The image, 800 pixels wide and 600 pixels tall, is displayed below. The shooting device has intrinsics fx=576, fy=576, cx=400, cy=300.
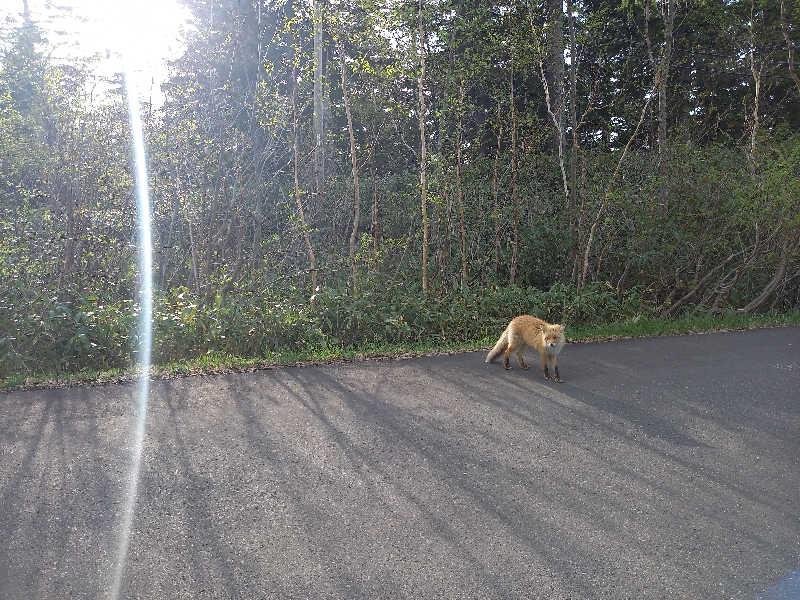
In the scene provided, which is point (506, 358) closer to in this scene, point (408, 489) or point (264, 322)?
point (264, 322)

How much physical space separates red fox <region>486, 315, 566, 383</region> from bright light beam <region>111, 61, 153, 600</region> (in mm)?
3904

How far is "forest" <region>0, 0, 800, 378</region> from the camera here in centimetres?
764

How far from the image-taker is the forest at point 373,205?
764cm

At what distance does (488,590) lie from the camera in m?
2.67

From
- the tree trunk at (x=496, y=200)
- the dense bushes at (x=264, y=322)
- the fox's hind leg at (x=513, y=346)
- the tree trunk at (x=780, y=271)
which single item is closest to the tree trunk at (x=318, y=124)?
the dense bushes at (x=264, y=322)

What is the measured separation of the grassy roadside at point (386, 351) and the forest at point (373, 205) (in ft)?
0.89

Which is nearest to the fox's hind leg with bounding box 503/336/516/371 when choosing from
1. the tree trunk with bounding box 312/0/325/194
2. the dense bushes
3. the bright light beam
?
the dense bushes

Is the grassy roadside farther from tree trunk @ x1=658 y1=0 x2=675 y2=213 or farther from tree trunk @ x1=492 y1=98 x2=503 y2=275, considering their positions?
tree trunk @ x1=658 y1=0 x2=675 y2=213

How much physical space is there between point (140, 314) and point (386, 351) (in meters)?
3.10

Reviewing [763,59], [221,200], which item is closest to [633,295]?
[763,59]

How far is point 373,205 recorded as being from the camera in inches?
367

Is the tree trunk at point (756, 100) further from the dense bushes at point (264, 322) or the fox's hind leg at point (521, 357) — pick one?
the fox's hind leg at point (521, 357)

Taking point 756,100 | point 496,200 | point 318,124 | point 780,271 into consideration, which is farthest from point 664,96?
point 318,124

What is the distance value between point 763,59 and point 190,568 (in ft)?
45.8
